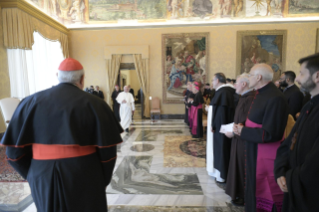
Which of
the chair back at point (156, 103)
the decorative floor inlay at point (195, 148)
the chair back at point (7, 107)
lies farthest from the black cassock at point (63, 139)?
the chair back at point (156, 103)

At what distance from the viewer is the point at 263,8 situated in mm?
11109

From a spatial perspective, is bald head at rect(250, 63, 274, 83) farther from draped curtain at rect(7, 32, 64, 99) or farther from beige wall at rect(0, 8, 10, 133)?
draped curtain at rect(7, 32, 64, 99)

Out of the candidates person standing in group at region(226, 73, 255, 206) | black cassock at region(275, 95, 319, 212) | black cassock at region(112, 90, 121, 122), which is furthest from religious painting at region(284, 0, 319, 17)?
black cassock at region(275, 95, 319, 212)

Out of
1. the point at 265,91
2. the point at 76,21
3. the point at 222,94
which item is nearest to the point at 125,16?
the point at 76,21

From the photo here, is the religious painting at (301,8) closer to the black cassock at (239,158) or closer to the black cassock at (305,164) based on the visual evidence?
the black cassock at (239,158)

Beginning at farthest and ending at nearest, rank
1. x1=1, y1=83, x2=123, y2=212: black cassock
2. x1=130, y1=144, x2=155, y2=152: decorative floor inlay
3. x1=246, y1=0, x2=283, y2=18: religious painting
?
x1=246, y1=0, x2=283, y2=18: religious painting, x1=130, y1=144, x2=155, y2=152: decorative floor inlay, x1=1, y1=83, x2=123, y2=212: black cassock

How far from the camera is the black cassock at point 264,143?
2.24 m

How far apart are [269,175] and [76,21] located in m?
12.6

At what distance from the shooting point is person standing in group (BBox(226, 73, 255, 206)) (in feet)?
9.40

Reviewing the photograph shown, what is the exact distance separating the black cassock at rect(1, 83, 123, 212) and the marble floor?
1586mm

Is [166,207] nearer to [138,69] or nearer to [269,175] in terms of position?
[269,175]

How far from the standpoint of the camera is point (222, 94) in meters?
3.83

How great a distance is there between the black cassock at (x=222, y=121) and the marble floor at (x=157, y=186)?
42 cm

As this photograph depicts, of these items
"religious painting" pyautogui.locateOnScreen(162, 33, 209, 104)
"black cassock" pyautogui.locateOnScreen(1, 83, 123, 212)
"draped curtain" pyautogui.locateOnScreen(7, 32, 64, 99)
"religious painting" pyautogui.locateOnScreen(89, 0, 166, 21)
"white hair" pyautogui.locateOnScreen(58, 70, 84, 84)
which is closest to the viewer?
"black cassock" pyautogui.locateOnScreen(1, 83, 123, 212)
